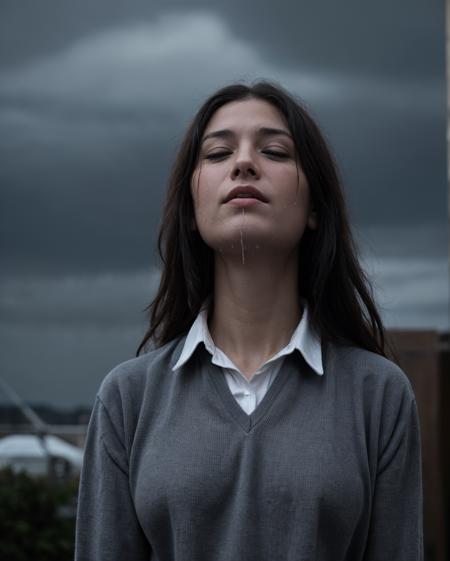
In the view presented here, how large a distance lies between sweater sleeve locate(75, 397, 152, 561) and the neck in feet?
0.85

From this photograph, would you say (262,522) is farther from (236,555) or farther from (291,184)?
(291,184)

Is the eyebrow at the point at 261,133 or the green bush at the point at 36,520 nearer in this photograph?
the eyebrow at the point at 261,133

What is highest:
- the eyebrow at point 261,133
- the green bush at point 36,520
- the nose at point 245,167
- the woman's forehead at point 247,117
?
the woman's forehead at point 247,117

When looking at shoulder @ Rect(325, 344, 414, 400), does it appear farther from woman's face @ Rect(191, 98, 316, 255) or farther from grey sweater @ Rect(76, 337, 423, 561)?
woman's face @ Rect(191, 98, 316, 255)

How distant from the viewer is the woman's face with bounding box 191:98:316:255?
213 centimetres

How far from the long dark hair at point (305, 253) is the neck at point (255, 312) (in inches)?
2.6

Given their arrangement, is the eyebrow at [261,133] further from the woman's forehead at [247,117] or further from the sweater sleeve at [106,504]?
the sweater sleeve at [106,504]

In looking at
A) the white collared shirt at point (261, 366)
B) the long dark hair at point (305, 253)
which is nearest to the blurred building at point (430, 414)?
the long dark hair at point (305, 253)

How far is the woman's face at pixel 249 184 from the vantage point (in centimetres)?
213

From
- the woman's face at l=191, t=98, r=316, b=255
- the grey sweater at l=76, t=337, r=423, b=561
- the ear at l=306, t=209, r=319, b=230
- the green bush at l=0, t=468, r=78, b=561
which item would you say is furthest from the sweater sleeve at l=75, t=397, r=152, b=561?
the green bush at l=0, t=468, r=78, b=561

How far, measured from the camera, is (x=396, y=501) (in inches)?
83.0

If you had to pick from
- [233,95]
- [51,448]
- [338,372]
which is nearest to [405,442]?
[338,372]

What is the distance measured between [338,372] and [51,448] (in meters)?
4.59

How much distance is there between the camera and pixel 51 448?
6.57m
